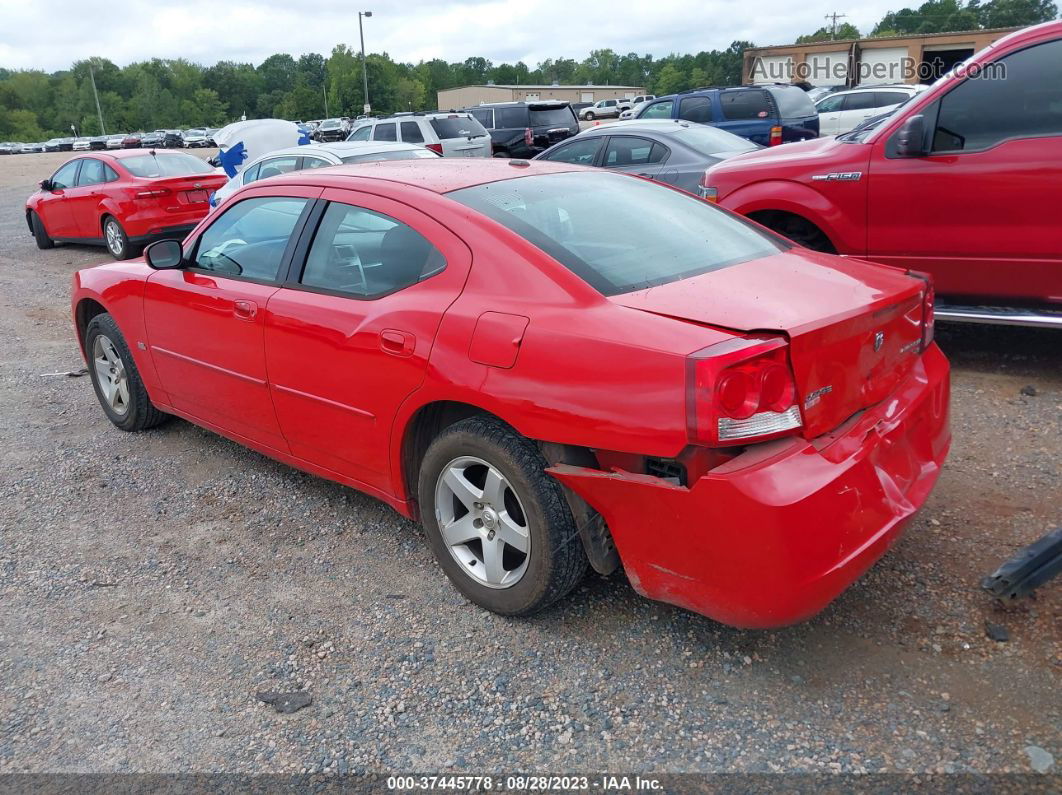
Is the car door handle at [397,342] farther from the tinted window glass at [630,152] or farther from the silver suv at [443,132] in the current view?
the silver suv at [443,132]

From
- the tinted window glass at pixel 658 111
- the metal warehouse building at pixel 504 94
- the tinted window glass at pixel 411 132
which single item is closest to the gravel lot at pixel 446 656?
the tinted window glass at pixel 658 111

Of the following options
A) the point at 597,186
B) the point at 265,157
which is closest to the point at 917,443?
the point at 597,186

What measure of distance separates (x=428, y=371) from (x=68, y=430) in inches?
138

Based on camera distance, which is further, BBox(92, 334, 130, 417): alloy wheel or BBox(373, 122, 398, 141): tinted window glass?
BBox(373, 122, 398, 141): tinted window glass

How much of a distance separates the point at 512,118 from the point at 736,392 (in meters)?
19.6

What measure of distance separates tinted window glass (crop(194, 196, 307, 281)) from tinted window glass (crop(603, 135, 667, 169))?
6111 millimetres

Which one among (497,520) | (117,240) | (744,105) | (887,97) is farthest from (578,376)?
(887,97)

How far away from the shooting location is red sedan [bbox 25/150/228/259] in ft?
37.8

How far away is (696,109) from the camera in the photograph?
50.5ft

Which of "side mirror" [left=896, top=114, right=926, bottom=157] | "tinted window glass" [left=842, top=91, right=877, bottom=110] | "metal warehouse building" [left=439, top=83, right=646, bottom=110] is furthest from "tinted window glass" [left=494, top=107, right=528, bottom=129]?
"metal warehouse building" [left=439, top=83, right=646, bottom=110]

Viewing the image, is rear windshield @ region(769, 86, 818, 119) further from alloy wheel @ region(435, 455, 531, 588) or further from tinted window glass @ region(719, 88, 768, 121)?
alloy wheel @ region(435, 455, 531, 588)

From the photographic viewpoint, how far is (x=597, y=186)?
143 inches

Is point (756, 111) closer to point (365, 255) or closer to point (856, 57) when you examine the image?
point (365, 255)

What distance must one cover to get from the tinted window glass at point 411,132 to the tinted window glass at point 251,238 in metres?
12.6
